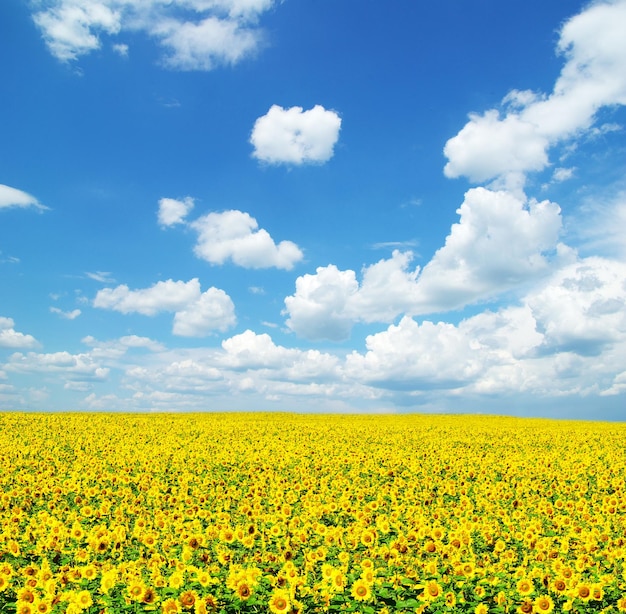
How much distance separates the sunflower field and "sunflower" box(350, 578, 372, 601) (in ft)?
0.09

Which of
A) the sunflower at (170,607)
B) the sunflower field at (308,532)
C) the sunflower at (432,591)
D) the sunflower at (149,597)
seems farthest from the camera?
the sunflower field at (308,532)

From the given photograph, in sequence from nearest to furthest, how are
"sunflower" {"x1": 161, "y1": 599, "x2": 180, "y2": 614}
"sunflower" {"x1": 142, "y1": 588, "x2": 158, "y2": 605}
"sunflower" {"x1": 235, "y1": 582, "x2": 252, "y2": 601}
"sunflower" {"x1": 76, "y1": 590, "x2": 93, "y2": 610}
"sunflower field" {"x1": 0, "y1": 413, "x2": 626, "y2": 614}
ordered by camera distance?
"sunflower" {"x1": 161, "y1": 599, "x2": 180, "y2": 614} → "sunflower" {"x1": 76, "y1": 590, "x2": 93, "y2": 610} → "sunflower" {"x1": 142, "y1": 588, "x2": 158, "y2": 605} → "sunflower" {"x1": 235, "y1": 582, "x2": 252, "y2": 601} → "sunflower field" {"x1": 0, "y1": 413, "x2": 626, "y2": 614}

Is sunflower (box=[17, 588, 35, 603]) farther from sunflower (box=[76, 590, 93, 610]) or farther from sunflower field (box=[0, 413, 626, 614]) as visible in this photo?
sunflower (box=[76, 590, 93, 610])

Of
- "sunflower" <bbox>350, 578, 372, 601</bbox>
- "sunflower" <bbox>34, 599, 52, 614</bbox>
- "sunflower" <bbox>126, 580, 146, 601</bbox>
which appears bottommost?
"sunflower" <bbox>34, 599, 52, 614</bbox>

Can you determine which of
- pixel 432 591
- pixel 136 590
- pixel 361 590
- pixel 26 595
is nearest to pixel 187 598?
pixel 136 590

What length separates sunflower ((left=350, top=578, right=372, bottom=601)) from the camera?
679 cm

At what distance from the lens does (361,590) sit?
688 centimetres

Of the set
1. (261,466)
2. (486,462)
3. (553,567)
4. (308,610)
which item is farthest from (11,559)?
(486,462)

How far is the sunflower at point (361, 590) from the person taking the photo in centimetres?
679

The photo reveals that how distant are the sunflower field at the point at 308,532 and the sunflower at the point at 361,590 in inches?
1.1

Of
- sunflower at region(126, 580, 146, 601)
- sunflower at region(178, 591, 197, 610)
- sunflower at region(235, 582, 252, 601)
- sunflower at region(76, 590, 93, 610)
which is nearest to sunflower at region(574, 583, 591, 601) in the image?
sunflower at region(235, 582, 252, 601)

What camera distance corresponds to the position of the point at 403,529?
1056 centimetres

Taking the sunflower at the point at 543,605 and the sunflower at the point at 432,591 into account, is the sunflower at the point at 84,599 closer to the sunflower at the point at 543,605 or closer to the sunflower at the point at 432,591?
the sunflower at the point at 432,591

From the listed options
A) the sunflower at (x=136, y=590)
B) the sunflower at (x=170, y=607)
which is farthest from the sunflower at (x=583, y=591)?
the sunflower at (x=136, y=590)
